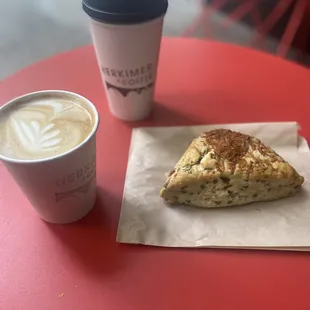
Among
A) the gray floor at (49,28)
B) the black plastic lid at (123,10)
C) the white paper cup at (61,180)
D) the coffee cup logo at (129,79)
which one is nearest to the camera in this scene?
the white paper cup at (61,180)

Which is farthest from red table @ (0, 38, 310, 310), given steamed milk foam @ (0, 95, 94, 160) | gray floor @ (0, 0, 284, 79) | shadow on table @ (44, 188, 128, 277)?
gray floor @ (0, 0, 284, 79)

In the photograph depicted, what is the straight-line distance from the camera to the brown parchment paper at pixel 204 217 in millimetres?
665

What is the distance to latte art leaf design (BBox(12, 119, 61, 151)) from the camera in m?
0.65

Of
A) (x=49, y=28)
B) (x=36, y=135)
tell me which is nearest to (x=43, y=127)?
(x=36, y=135)

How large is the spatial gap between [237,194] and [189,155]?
0.10 metres

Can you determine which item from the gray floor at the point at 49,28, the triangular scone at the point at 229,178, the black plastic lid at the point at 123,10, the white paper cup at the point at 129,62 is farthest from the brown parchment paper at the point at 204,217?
the gray floor at the point at 49,28

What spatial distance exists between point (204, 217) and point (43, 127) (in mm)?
294

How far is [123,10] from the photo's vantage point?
0.74 m

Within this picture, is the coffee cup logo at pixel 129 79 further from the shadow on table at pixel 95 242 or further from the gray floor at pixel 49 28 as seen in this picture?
the gray floor at pixel 49 28

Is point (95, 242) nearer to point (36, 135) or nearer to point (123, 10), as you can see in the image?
point (36, 135)

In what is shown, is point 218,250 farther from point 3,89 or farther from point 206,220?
point 3,89

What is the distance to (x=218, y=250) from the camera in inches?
26.2

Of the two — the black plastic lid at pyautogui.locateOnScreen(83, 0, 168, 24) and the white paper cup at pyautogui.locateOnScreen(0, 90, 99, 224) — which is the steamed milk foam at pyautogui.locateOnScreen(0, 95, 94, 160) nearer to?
the white paper cup at pyautogui.locateOnScreen(0, 90, 99, 224)

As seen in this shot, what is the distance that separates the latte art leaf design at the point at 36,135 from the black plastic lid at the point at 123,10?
216 mm
